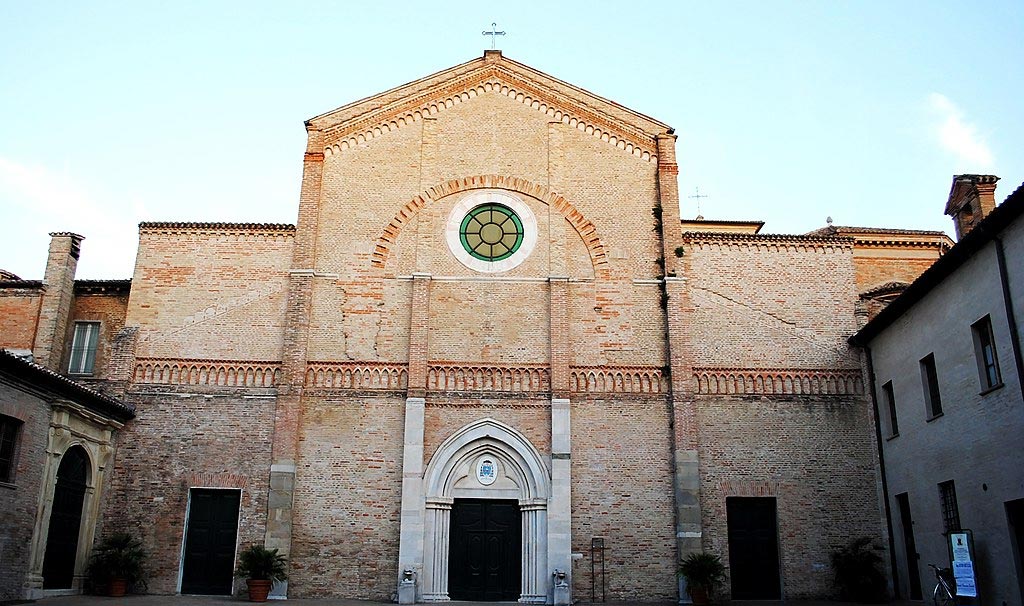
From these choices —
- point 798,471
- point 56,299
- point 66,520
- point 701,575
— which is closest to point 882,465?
point 798,471

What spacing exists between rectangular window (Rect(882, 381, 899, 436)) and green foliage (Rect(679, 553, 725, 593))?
201 inches

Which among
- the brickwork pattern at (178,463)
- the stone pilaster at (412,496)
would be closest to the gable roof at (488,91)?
the brickwork pattern at (178,463)

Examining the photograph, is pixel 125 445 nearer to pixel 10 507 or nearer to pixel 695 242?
pixel 10 507

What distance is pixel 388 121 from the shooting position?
22188mm

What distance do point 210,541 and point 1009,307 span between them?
16714 mm

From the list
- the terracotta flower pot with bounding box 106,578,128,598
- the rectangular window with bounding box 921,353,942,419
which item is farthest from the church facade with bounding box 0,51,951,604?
the rectangular window with bounding box 921,353,942,419

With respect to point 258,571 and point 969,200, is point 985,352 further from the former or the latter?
point 258,571

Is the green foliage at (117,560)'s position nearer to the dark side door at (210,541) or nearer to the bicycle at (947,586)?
the dark side door at (210,541)

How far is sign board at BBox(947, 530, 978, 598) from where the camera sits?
583 inches

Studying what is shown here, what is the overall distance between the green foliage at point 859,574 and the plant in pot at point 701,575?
111 inches

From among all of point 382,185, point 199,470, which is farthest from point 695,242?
point 199,470

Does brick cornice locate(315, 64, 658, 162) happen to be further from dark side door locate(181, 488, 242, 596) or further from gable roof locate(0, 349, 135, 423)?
dark side door locate(181, 488, 242, 596)

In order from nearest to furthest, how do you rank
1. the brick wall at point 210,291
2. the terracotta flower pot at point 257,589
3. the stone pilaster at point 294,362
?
the terracotta flower pot at point 257,589, the stone pilaster at point 294,362, the brick wall at point 210,291

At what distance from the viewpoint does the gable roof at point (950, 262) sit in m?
14.2
